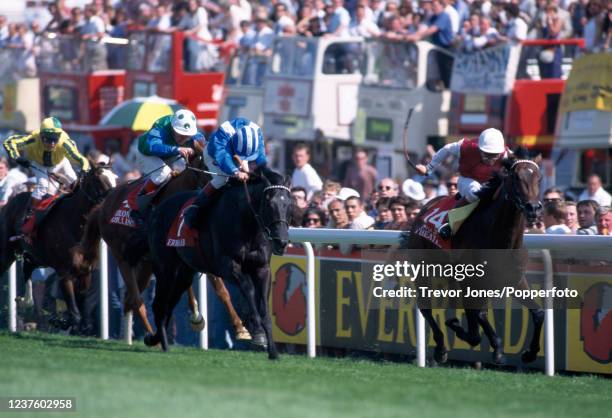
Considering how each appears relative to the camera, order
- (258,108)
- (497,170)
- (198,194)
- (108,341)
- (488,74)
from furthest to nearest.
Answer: (258,108) → (488,74) → (108,341) → (198,194) → (497,170)

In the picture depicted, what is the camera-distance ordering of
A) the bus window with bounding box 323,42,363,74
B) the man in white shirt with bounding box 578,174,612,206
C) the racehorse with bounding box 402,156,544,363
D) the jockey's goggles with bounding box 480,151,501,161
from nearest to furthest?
the racehorse with bounding box 402,156,544,363 < the jockey's goggles with bounding box 480,151,501,161 < the man in white shirt with bounding box 578,174,612,206 < the bus window with bounding box 323,42,363,74

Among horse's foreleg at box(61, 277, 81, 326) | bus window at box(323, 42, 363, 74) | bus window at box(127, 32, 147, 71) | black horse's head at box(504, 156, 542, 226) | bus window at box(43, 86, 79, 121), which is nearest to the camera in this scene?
black horse's head at box(504, 156, 542, 226)

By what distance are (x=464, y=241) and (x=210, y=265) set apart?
1922 millimetres

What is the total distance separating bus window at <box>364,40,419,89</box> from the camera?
54.9 feet

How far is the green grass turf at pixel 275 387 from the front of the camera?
23.6 ft

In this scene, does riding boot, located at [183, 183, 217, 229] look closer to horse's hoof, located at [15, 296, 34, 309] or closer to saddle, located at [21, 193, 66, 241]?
saddle, located at [21, 193, 66, 241]

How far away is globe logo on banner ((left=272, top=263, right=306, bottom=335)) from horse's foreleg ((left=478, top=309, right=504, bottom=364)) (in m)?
2.22

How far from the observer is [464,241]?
32.8 ft

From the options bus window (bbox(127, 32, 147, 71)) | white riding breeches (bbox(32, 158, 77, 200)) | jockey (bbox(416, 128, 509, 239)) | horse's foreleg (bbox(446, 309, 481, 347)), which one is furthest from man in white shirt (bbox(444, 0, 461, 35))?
horse's foreleg (bbox(446, 309, 481, 347))

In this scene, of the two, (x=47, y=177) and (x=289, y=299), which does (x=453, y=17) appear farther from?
(x=289, y=299)

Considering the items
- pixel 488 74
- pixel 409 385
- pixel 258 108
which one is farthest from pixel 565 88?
pixel 409 385

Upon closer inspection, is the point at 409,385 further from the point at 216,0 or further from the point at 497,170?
the point at 216,0

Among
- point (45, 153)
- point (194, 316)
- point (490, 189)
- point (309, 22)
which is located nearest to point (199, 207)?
point (194, 316)

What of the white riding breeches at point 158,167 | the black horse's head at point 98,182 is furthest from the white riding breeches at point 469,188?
the black horse's head at point 98,182
